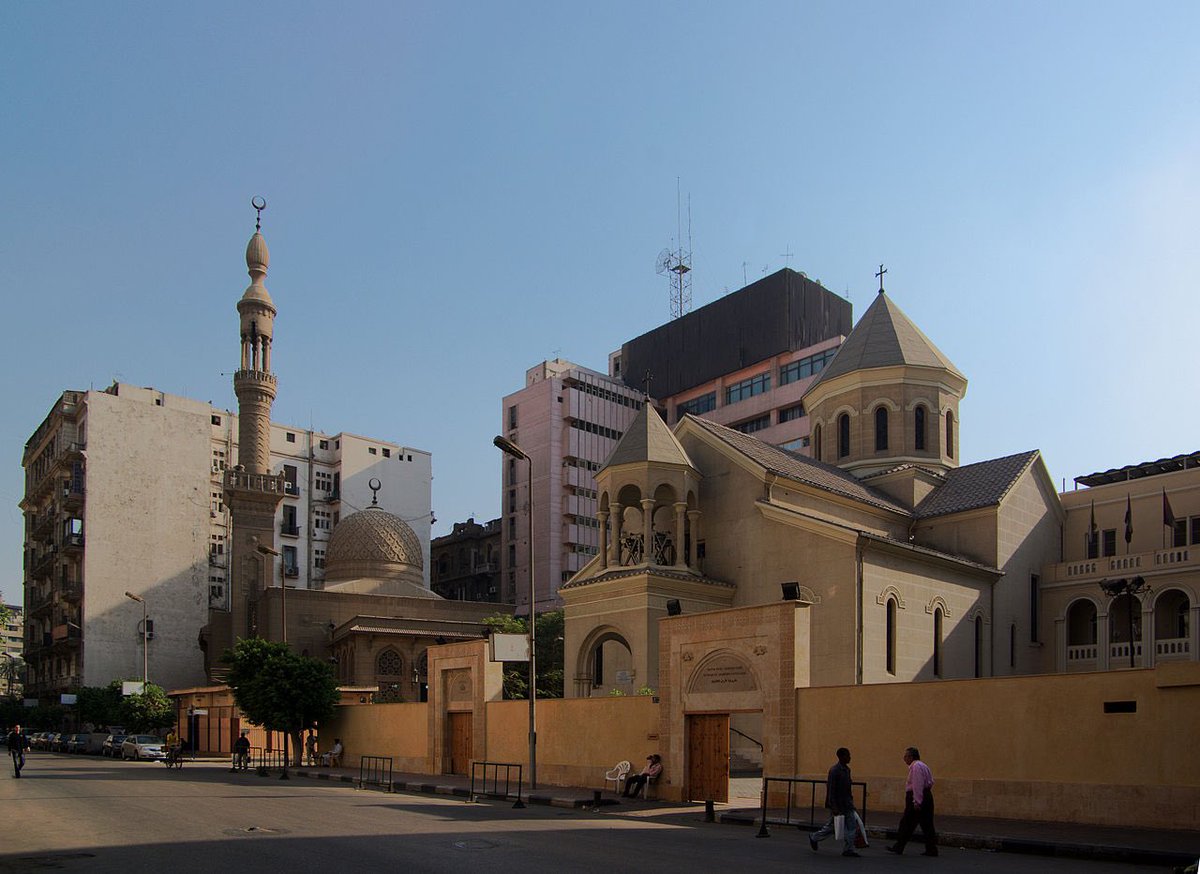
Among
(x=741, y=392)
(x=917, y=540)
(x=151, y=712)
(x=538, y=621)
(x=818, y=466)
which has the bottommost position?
(x=151, y=712)

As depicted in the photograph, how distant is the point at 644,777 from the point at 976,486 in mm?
21517

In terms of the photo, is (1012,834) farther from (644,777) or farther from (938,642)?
(938,642)

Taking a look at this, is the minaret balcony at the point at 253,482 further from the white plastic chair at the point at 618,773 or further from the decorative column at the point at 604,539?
the white plastic chair at the point at 618,773

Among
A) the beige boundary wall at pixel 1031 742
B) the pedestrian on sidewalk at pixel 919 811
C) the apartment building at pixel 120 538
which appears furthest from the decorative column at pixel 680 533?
the apartment building at pixel 120 538

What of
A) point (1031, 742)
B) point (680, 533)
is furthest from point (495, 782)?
point (1031, 742)

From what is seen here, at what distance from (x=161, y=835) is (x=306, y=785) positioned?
1380 cm

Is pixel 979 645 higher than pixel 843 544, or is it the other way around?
pixel 843 544

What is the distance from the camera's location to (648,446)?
33.4 metres

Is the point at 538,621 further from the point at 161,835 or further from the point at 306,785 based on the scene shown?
the point at 161,835

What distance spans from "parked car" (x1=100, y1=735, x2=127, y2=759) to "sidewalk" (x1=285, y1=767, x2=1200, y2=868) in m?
36.1

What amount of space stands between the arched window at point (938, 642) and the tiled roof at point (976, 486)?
5964 mm

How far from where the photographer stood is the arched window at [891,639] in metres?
30.0

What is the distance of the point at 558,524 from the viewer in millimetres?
88562

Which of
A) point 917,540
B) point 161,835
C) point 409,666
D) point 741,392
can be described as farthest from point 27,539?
point 161,835
